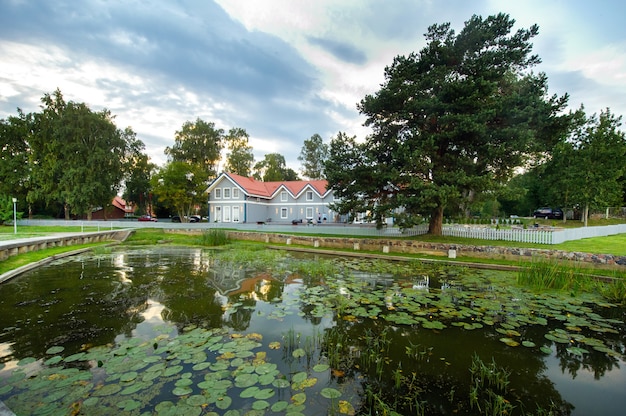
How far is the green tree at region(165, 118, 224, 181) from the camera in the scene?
44.3 metres

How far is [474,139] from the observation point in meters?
13.6

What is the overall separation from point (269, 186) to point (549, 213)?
40254 millimetres

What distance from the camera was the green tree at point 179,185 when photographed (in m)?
33.9

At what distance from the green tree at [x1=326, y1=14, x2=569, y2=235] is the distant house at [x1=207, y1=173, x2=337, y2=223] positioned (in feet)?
64.4

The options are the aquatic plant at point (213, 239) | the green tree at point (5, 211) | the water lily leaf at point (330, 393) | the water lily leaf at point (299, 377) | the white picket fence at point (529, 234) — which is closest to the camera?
the water lily leaf at point (330, 393)

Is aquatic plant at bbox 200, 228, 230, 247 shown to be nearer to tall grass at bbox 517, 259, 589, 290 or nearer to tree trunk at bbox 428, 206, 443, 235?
tree trunk at bbox 428, 206, 443, 235

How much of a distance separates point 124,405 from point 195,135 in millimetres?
46730

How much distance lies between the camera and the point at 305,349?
441 cm

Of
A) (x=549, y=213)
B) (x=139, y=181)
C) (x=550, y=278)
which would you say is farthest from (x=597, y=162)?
(x=139, y=181)

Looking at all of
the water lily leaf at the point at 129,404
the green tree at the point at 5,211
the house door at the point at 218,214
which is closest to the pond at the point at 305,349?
the water lily leaf at the point at 129,404

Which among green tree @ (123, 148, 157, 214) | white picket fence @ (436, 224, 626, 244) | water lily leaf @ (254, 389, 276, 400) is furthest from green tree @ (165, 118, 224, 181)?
water lily leaf @ (254, 389, 276, 400)

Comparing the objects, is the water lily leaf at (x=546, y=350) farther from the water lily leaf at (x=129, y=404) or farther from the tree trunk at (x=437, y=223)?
the tree trunk at (x=437, y=223)

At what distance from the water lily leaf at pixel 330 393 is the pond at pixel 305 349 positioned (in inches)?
1.2

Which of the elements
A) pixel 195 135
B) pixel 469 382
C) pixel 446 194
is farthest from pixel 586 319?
pixel 195 135
